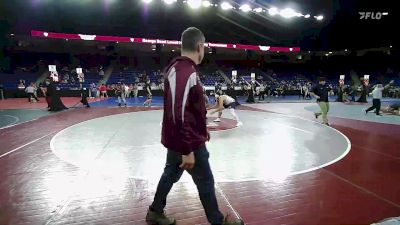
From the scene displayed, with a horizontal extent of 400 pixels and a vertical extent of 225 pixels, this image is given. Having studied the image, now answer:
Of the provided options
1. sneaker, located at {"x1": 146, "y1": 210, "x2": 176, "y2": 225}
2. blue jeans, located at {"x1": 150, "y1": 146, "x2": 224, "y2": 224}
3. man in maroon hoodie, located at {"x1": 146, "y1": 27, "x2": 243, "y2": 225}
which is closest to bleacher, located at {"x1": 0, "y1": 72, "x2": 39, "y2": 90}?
sneaker, located at {"x1": 146, "y1": 210, "x2": 176, "y2": 225}

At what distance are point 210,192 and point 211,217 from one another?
0.26m

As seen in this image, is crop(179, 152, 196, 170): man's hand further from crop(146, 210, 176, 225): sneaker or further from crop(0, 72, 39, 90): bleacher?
crop(0, 72, 39, 90): bleacher

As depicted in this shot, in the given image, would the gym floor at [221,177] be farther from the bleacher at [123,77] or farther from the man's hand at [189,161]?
the bleacher at [123,77]

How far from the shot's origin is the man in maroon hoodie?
2637mm

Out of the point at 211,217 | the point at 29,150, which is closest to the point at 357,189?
the point at 211,217

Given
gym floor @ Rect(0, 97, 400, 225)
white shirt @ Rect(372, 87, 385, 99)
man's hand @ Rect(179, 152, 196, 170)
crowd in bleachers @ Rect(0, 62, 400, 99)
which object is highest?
crowd in bleachers @ Rect(0, 62, 400, 99)

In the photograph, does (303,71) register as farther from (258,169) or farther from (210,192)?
(210,192)

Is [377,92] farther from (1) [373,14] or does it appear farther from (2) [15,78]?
(2) [15,78]

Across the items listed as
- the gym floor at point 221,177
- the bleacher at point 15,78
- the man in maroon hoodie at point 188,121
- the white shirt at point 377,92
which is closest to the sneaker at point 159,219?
the gym floor at point 221,177

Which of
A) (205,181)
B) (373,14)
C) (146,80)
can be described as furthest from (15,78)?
(373,14)

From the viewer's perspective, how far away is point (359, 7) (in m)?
21.6

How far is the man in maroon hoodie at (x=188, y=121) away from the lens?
8.65 ft

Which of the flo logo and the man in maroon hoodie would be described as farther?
the flo logo

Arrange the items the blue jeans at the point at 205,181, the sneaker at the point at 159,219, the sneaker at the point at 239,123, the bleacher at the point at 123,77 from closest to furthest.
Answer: the blue jeans at the point at 205,181, the sneaker at the point at 159,219, the sneaker at the point at 239,123, the bleacher at the point at 123,77
